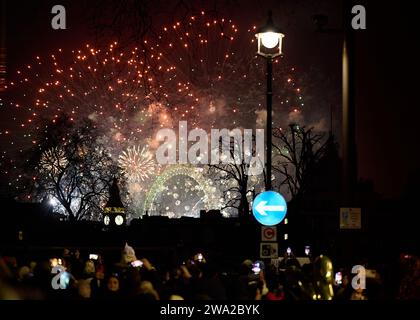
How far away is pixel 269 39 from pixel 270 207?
13.1 ft

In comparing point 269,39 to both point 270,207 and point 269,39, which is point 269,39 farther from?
point 270,207

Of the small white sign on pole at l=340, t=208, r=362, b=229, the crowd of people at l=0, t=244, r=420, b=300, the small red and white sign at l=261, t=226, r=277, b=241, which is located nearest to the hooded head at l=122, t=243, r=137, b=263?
the crowd of people at l=0, t=244, r=420, b=300

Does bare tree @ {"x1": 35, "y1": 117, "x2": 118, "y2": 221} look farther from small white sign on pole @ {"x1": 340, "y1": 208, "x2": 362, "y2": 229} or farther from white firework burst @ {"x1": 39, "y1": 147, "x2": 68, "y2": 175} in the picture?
small white sign on pole @ {"x1": 340, "y1": 208, "x2": 362, "y2": 229}

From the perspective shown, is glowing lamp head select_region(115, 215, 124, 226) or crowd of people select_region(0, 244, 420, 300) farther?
glowing lamp head select_region(115, 215, 124, 226)

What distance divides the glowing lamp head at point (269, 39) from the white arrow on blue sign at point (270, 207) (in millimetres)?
3521

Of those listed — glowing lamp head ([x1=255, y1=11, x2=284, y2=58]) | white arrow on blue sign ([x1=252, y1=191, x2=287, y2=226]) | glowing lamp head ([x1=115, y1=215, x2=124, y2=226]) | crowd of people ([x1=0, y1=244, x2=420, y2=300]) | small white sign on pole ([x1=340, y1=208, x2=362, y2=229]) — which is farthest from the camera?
glowing lamp head ([x1=115, y1=215, x2=124, y2=226])

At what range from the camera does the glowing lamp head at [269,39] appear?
1672 centimetres

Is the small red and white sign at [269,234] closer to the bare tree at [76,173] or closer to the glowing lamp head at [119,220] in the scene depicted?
the glowing lamp head at [119,220]

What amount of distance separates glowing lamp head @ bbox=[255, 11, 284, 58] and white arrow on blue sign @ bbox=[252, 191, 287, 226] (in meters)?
3.52

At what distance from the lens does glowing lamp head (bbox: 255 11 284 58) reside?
16719 millimetres

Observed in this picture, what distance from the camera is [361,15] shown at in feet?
44.2

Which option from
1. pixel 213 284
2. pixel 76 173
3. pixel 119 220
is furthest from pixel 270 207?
pixel 76 173

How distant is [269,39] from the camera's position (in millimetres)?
16797
